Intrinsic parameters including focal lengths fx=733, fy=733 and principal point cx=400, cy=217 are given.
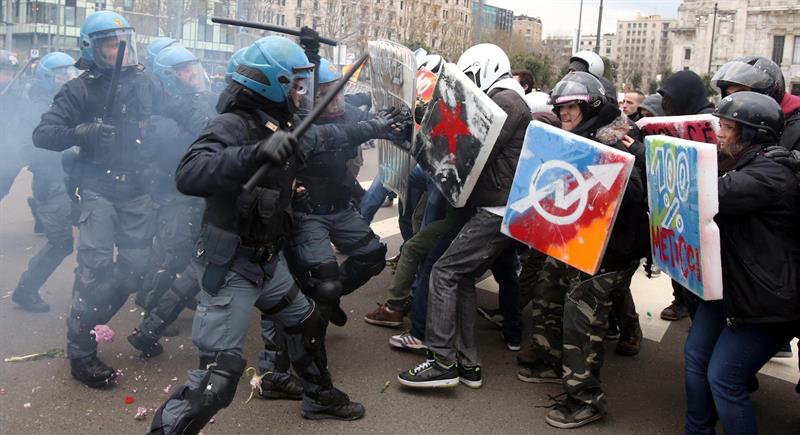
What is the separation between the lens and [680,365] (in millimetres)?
4738

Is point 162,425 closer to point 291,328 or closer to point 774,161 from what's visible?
point 291,328

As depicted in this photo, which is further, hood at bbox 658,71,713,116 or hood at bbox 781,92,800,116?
hood at bbox 658,71,713,116

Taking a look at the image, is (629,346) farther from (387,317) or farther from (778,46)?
(778,46)

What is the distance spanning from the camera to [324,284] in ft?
13.6

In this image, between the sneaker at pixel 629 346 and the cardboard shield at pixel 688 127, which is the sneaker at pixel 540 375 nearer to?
the sneaker at pixel 629 346

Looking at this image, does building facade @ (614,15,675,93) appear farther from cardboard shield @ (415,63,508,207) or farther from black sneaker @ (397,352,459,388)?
black sneaker @ (397,352,459,388)

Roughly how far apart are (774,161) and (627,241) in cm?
87

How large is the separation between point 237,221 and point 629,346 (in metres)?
2.93

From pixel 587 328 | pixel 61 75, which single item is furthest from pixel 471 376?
pixel 61 75

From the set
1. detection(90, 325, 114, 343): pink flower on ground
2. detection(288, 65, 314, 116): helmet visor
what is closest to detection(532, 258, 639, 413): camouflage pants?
detection(288, 65, 314, 116): helmet visor

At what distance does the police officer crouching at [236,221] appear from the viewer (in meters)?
2.92

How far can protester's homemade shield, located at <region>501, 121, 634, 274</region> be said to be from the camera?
11.3 ft

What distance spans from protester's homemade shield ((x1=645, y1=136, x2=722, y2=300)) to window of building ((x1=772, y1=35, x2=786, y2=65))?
8317cm

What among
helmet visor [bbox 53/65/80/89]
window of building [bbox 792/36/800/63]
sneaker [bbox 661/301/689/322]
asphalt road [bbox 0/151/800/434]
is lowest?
asphalt road [bbox 0/151/800/434]
